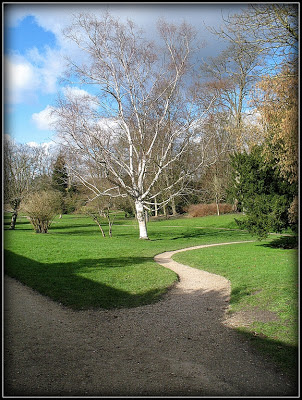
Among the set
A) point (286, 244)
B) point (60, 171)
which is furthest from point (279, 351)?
point (60, 171)

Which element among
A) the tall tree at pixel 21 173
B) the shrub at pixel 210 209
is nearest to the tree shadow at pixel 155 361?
the tall tree at pixel 21 173

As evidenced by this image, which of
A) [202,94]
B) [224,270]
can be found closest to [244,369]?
[224,270]

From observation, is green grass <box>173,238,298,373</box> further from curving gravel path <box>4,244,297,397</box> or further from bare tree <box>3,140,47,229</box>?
bare tree <box>3,140,47,229</box>

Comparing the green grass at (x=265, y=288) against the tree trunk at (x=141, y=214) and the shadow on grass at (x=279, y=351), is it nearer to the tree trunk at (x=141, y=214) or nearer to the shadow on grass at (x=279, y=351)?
the shadow on grass at (x=279, y=351)

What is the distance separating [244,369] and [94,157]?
16635mm

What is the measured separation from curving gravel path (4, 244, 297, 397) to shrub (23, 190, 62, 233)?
55.6 ft

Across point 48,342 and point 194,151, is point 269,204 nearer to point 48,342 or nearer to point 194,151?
point 194,151

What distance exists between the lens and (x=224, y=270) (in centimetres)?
1038

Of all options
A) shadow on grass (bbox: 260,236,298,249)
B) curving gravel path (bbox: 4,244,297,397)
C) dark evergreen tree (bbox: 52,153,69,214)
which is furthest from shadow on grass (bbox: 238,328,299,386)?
dark evergreen tree (bbox: 52,153,69,214)

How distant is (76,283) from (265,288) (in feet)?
16.1

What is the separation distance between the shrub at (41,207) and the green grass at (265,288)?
43.4ft

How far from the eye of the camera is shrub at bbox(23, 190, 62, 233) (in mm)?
23375

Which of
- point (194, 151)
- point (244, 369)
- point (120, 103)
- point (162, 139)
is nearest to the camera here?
point (244, 369)

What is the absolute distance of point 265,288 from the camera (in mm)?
7656
